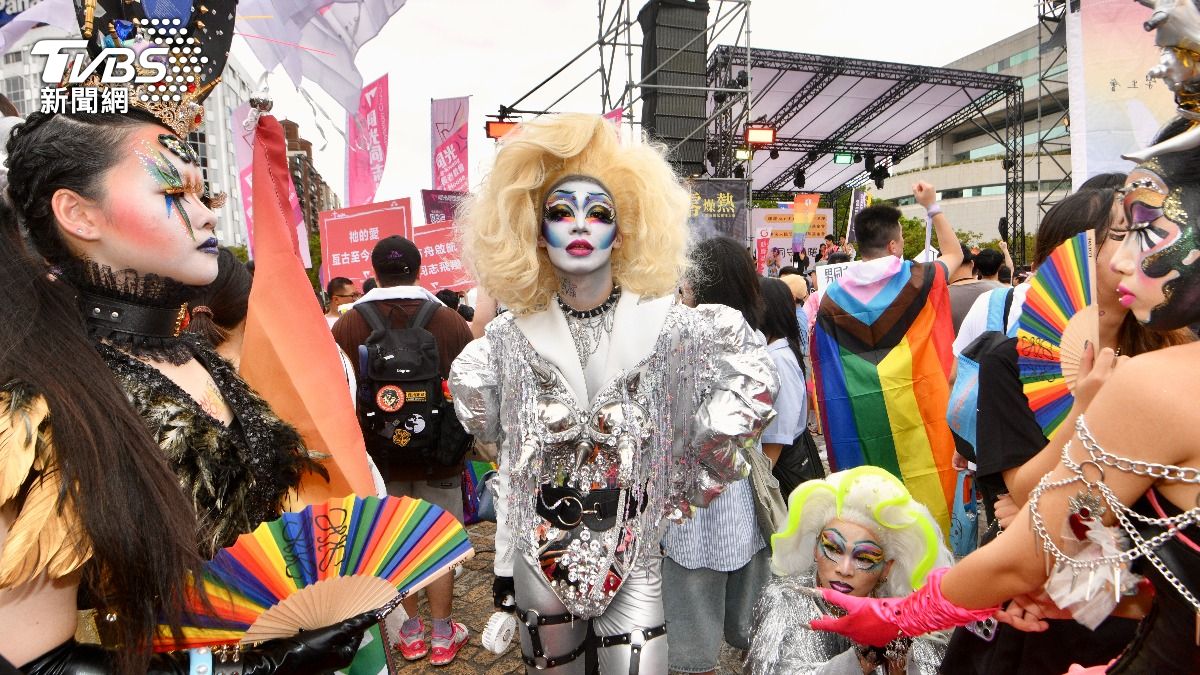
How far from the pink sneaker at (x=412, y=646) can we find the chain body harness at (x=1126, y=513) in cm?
333

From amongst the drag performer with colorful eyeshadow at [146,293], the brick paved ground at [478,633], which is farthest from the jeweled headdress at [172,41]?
the brick paved ground at [478,633]

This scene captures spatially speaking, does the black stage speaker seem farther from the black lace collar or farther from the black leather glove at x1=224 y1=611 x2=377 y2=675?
the black leather glove at x1=224 y1=611 x2=377 y2=675

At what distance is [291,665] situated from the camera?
1.30m

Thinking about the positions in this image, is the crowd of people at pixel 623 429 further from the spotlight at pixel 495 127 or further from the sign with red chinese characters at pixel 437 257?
the spotlight at pixel 495 127

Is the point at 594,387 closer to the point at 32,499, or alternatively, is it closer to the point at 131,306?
the point at 131,306

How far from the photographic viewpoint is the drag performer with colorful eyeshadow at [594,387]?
85.1 inches

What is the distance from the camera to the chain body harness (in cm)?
99

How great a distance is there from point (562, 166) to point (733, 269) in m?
1.09

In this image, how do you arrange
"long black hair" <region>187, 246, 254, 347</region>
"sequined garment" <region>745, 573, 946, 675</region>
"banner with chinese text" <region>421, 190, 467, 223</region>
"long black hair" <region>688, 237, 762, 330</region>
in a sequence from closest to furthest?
"sequined garment" <region>745, 573, 946, 675</region> < "long black hair" <region>187, 246, 254, 347</region> < "long black hair" <region>688, 237, 762, 330</region> < "banner with chinese text" <region>421, 190, 467, 223</region>

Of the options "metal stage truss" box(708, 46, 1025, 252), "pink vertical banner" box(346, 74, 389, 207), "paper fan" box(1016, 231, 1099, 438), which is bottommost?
"paper fan" box(1016, 231, 1099, 438)

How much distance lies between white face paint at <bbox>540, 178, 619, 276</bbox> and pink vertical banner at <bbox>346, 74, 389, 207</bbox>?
20.0 ft

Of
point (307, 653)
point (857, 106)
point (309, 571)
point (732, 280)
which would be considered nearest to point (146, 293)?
point (309, 571)

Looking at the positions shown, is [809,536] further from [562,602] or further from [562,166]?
[562,166]

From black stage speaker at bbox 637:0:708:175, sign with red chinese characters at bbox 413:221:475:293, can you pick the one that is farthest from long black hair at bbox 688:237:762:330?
black stage speaker at bbox 637:0:708:175
